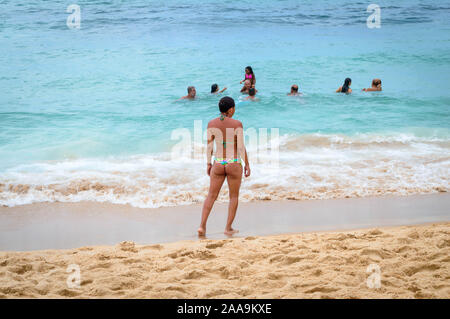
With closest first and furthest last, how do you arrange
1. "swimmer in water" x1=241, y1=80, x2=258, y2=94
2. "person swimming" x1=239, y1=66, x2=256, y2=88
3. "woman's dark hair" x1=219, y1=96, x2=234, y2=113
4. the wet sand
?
"woman's dark hair" x1=219, y1=96, x2=234, y2=113 → the wet sand → "person swimming" x1=239, y1=66, x2=256, y2=88 → "swimmer in water" x1=241, y1=80, x2=258, y2=94

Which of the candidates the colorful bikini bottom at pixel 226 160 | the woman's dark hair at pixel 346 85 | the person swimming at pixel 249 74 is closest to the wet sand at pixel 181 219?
the colorful bikini bottom at pixel 226 160

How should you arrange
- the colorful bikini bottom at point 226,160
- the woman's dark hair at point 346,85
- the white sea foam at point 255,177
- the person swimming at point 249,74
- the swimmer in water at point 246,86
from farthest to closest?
1. the woman's dark hair at point 346,85
2. the swimmer in water at point 246,86
3. the person swimming at point 249,74
4. the white sea foam at point 255,177
5. the colorful bikini bottom at point 226,160

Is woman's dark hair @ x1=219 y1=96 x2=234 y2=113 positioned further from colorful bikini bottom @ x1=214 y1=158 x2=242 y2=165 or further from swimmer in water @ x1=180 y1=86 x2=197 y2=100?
swimmer in water @ x1=180 y1=86 x2=197 y2=100

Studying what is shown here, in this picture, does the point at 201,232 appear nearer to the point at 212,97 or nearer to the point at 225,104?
the point at 225,104

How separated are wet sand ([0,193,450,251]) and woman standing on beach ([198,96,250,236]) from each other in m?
0.36

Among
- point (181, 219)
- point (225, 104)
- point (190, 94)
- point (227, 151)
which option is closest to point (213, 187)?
point (227, 151)

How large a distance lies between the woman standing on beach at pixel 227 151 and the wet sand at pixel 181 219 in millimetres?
362

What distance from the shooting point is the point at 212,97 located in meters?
14.1

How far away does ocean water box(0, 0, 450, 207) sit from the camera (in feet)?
23.6

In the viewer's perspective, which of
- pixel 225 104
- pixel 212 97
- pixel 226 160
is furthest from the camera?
pixel 212 97

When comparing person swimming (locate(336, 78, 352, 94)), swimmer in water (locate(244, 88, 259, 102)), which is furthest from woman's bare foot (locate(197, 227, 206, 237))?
person swimming (locate(336, 78, 352, 94))

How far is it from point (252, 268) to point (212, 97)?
1086 cm

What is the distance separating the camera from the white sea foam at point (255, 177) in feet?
21.4

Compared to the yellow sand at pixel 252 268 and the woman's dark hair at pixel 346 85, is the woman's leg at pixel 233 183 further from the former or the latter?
the woman's dark hair at pixel 346 85
